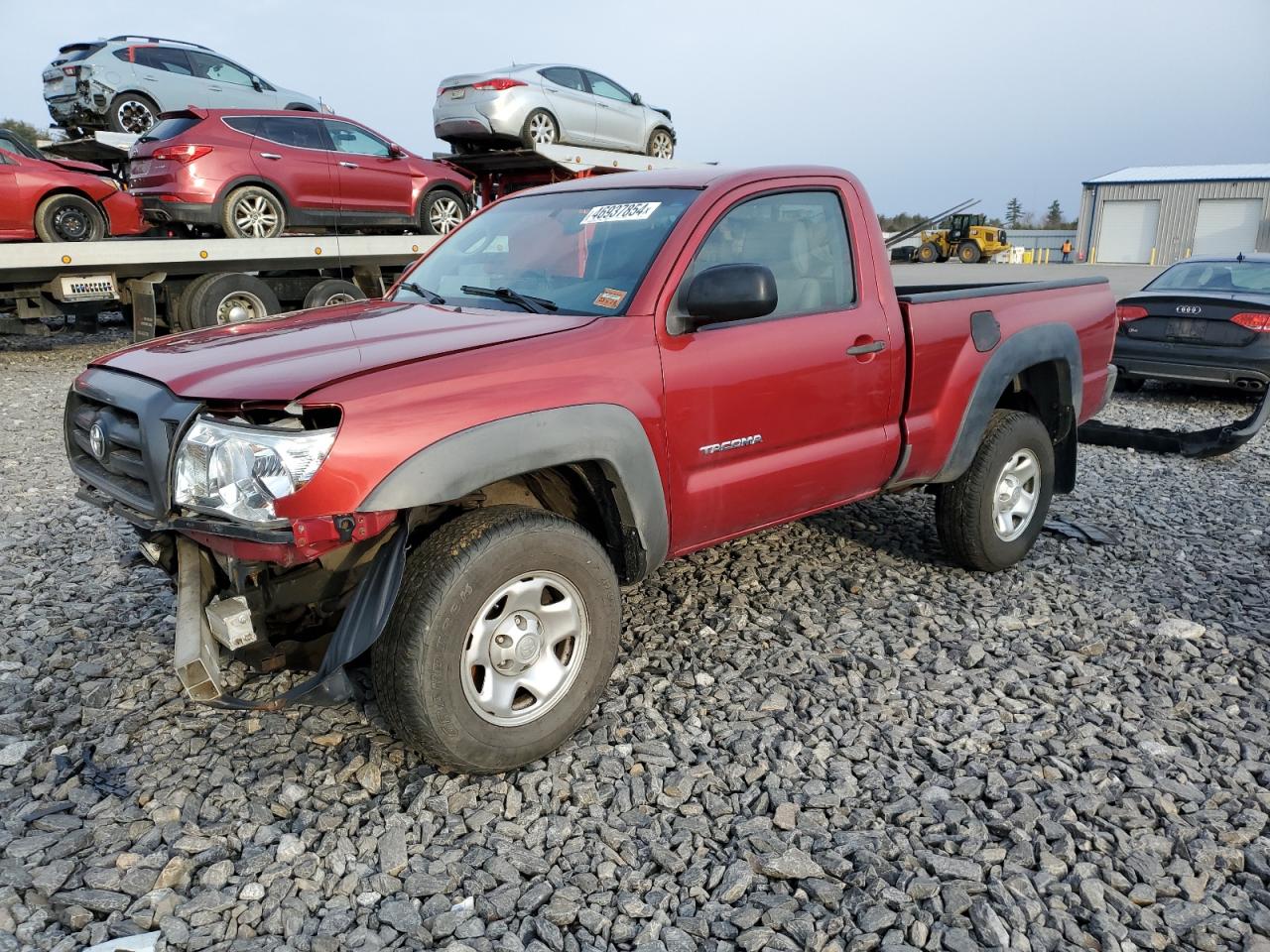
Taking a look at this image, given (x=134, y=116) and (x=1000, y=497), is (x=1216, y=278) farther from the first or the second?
(x=134, y=116)

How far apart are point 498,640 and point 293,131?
9.65m

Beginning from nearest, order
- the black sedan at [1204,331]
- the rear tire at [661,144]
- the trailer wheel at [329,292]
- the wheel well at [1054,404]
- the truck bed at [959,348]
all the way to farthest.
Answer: the truck bed at [959,348] < the wheel well at [1054,404] < the black sedan at [1204,331] < the trailer wheel at [329,292] < the rear tire at [661,144]

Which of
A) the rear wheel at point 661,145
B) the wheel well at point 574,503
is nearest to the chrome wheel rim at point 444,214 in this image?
the rear wheel at point 661,145

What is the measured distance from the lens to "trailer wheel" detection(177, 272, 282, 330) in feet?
30.7

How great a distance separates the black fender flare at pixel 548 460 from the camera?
8.35ft

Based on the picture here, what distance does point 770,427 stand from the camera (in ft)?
11.4

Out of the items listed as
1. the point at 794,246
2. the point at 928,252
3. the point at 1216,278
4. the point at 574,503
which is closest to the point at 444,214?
the point at 1216,278

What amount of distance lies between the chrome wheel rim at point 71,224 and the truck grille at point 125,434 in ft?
26.7

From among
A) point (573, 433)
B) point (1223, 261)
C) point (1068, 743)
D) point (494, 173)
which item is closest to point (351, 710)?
point (573, 433)

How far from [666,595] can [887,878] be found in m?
2.03

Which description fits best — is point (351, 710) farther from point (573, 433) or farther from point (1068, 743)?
point (1068, 743)

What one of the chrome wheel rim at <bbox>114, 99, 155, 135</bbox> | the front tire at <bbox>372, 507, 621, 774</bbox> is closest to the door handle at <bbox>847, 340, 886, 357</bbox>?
the front tire at <bbox>372, 507, 621, 774</bbox>

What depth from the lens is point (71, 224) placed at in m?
10.0

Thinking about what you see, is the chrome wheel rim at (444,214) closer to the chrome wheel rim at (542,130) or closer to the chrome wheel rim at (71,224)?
the chrome wheel rim at (542,130)
